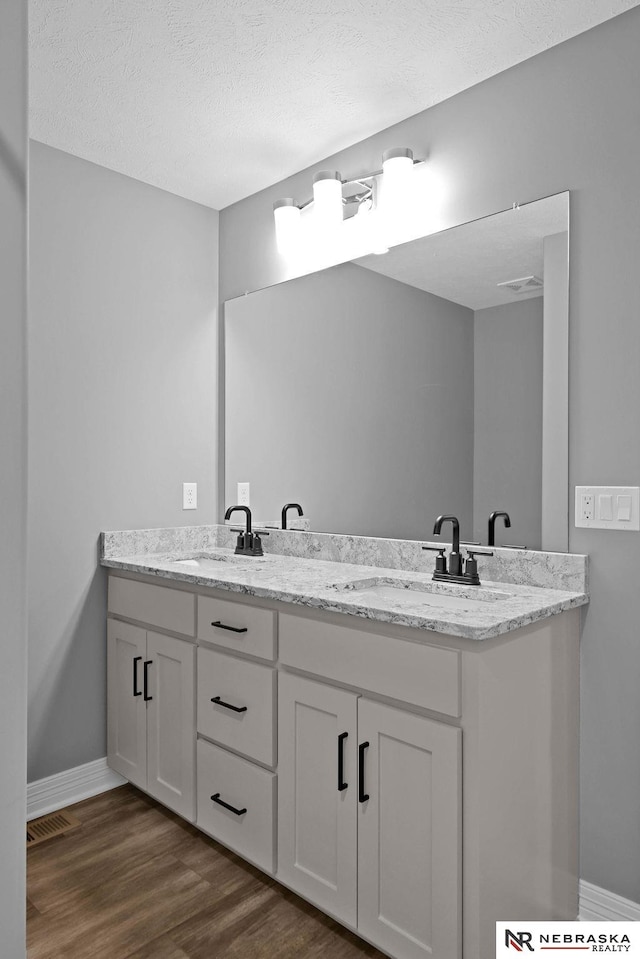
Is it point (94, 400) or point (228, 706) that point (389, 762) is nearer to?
point (228, 706)

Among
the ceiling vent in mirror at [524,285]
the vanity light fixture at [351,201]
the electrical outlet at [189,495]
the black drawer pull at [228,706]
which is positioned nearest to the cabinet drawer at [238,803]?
the black drawer pull at [228,706]

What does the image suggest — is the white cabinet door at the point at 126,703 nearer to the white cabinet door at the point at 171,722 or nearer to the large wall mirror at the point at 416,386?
the white cabinet door at the point at 171,722

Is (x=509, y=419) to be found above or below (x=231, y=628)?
above

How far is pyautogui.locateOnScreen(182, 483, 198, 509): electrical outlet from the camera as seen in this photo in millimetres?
Result: 2813

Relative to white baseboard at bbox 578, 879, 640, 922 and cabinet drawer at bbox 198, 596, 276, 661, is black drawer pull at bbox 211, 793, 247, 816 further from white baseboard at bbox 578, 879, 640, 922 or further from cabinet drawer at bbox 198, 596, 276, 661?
white baseboard at bbox 578, 879, 640, 922

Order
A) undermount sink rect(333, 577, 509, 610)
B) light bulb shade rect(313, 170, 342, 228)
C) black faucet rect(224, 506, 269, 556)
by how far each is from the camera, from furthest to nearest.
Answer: black faucet rect(224, 506, 269, 556)
light bulb shade rect(313, 170, 342, 228)
undermount sink rect(333, 577, 509, 610)

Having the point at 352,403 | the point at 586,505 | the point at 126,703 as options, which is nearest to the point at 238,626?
the point at 126,703

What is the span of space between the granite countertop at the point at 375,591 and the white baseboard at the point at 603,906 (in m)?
0.77

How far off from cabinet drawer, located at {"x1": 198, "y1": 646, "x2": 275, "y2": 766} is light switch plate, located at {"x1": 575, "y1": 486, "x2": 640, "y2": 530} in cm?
97

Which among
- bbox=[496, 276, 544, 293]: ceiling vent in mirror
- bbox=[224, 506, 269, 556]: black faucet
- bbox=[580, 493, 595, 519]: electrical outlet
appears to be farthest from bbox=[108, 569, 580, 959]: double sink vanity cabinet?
bbox=[496, 276, 544, 293]: ceiling vent in mirror

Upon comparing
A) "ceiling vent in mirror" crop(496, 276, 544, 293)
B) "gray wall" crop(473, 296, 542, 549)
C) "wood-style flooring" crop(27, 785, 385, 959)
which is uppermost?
"ceiling vent in mirror" crop(496, 276, 544, 293)

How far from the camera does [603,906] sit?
172 cm

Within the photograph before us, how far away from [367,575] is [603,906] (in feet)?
3.56

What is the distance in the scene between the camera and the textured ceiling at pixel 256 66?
5.65 feet
